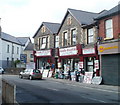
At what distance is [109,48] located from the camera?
20609mm

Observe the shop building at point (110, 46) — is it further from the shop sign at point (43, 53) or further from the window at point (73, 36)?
the shop sign at point (43, 53)

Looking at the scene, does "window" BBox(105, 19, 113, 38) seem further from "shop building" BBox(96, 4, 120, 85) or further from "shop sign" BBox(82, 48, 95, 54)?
"shop sign" BBox(82, 48, 95, 54)

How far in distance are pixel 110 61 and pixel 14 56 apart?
3955cm

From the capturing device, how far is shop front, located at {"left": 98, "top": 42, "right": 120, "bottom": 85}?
20056 mm

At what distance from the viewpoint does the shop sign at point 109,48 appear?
65.0 ft

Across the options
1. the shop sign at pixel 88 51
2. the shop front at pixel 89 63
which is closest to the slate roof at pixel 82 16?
the shop sign at pixel 88 51

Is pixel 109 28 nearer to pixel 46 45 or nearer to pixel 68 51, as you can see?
pixel 68 51

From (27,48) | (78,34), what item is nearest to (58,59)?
(78,34)

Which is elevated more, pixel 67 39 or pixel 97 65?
pixel 67 39

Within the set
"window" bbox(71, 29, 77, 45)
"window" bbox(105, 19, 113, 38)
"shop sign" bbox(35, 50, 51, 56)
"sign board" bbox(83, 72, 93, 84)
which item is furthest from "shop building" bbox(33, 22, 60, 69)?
"window" bbox(105, 19, 113, 38)

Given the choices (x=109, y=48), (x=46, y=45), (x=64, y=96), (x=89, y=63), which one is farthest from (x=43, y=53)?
(x=64, y=96)

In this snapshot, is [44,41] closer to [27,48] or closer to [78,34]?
[78,34]

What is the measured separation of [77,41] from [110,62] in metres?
6.93

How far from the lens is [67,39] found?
94.8ft
